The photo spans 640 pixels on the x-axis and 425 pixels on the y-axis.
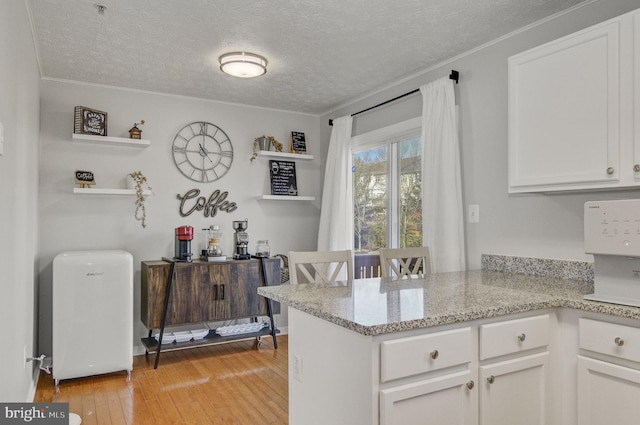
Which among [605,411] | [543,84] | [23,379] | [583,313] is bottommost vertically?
[23,379]

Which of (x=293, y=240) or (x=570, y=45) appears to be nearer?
(x=570, y=45)

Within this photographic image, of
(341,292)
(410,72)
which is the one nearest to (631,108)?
(341,292)

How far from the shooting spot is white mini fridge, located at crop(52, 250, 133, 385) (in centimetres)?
330

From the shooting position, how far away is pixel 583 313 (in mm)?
1816

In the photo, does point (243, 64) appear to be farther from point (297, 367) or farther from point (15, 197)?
point (297, 367)

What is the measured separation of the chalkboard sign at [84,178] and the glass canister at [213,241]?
112cm

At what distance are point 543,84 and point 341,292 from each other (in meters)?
1.50

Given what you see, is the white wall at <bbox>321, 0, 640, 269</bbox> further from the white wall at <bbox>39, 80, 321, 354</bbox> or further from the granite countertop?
the white wall at <bbox>39, 80, 321, 354</bbox>

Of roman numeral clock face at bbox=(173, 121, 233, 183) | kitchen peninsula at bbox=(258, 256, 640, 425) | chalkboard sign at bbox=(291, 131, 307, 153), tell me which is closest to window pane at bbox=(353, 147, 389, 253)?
chalkboard sign at bbox=(291, 131, 307, 153)

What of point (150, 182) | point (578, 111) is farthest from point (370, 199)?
point (578, 111)

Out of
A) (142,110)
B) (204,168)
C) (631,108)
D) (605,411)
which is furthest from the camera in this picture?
(204,168)

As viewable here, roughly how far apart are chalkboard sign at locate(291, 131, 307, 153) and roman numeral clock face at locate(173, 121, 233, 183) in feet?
2.33

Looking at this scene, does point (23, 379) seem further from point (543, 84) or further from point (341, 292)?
point (543, 84)

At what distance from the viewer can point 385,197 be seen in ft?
13.7
